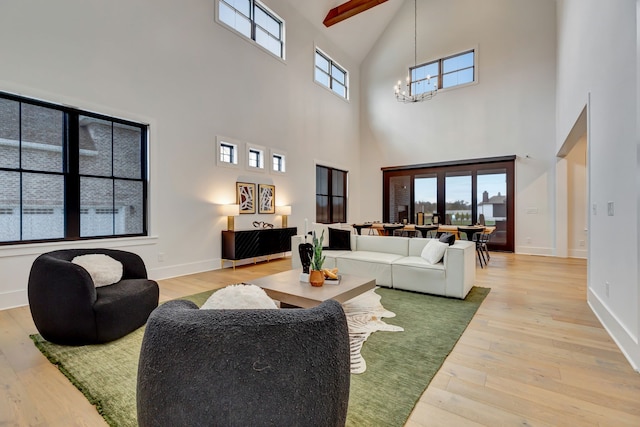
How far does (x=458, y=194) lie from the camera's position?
8094mm

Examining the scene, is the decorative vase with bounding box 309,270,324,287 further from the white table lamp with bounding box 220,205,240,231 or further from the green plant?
the white table lamp with bounding box 220,205,240,231

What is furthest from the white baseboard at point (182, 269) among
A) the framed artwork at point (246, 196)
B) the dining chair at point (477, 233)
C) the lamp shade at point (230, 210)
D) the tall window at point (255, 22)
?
the dining chair at point (477, 233)

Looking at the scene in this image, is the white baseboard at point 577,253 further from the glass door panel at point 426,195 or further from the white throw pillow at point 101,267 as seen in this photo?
the white throw pillow at point 101,267

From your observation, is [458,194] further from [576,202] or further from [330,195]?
[330,195]

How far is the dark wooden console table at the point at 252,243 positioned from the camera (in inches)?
215

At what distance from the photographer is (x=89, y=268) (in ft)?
8.35

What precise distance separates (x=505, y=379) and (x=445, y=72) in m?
8.44

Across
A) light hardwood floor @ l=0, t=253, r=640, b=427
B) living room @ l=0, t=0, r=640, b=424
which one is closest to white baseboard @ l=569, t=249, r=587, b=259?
living room @ l=0, t=0, r=640, b=424

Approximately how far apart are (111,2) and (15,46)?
4.60 feet

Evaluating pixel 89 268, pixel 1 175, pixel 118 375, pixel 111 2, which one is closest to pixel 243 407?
pixel 118 375

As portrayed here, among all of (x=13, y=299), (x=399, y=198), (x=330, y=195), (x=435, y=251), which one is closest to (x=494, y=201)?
(x=399, y=198)

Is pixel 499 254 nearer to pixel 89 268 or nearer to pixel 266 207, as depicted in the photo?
pixel 266 207

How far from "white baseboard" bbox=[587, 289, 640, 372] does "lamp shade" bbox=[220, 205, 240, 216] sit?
5.35 meters

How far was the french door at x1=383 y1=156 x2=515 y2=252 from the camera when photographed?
7.50m
